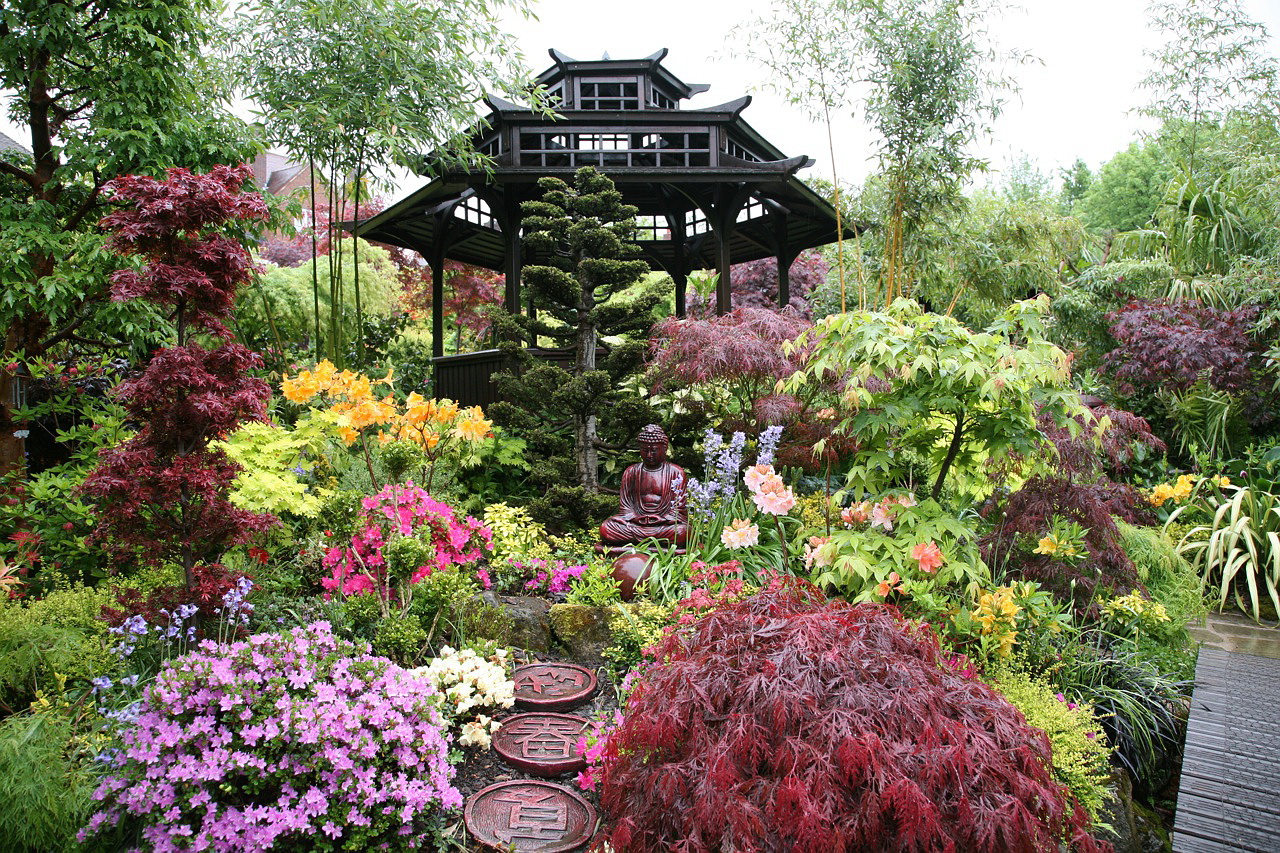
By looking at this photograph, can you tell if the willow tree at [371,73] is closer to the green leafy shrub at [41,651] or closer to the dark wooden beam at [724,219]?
the dark wooden beam at [724,219]

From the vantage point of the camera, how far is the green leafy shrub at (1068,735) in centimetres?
262

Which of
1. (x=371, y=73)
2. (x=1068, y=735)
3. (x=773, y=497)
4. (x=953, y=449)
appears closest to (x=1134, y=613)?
(x=953, y=449)

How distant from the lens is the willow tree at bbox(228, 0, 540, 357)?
5.73 m

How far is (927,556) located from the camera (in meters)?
3.16

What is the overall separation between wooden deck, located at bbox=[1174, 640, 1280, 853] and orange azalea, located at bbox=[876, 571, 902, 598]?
1205mm

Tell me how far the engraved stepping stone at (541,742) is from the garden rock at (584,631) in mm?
537

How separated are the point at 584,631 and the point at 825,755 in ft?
6.95

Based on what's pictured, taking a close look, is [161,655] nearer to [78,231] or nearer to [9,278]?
[9,278]

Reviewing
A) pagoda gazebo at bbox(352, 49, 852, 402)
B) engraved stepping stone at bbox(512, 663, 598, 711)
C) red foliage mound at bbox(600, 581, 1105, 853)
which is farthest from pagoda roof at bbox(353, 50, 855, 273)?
red foliage mound at bbox(600, 581, 1105, 853)

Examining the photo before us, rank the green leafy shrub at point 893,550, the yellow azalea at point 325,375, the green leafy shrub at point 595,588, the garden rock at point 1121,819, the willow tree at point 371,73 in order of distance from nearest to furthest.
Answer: the garden rock at point 1121,819 → the green leafy shrub at point 893,550 → the green leafy shrub at point 595,588 → the yellow azalea at point 325,375 → the willow tree at point 371,73

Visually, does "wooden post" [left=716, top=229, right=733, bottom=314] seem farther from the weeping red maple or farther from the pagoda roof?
the weeping red maple

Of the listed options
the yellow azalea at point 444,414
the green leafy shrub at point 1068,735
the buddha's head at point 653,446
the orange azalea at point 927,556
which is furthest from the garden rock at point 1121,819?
the yellow azalea at point 444,414

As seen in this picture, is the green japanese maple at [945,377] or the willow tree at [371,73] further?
the willow tree at [371,73]

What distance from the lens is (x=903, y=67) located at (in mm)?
6078
